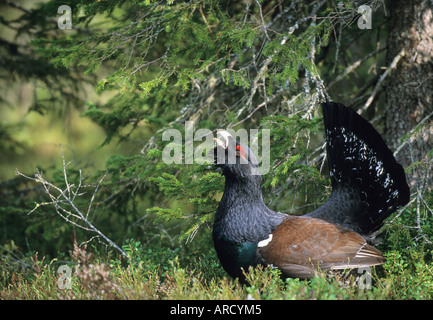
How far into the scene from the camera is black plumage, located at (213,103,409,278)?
4.57 meters

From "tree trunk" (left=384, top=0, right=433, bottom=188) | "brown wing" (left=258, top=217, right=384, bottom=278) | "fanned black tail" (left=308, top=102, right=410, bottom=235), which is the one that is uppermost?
"tree trunk" (left=384, top=0, right=433, bottom=188)

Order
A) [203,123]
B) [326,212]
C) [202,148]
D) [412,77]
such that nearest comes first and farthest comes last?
[326,212] < [202,148] < [203,123] < [412,77]

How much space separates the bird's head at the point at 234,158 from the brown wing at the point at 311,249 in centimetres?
68

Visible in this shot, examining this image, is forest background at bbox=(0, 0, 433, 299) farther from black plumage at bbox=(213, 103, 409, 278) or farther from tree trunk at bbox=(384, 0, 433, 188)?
black plumage at bbox=(213, 103, 409, 278)

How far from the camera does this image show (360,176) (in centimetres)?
533

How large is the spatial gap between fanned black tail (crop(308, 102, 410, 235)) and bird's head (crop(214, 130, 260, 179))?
115cm

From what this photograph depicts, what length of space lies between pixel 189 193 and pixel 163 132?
53.4 inches

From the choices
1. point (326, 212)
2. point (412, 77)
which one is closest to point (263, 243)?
point (326, 212)

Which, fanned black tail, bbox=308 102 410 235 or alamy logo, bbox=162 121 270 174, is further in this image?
alamy logo, bbox=162 121 270 174

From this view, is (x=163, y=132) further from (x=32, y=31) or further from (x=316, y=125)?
(x=32, y=31)

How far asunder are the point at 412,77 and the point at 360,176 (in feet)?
7.21

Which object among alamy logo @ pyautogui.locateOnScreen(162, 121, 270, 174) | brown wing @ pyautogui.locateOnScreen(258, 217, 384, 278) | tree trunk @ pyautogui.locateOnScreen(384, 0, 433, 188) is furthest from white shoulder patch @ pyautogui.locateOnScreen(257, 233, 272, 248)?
tree trunk @ pyautogui.locateOnScreen(384, 0, 433, 188)

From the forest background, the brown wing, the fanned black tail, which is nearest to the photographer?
the brown wing

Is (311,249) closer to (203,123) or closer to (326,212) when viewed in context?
A: (326,212)
